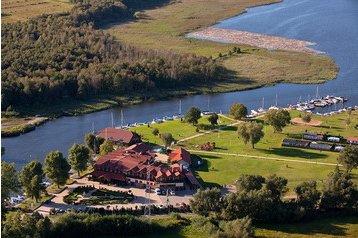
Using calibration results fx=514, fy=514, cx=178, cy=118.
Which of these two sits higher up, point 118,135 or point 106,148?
point 118,135

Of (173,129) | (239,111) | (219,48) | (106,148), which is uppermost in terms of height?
(219,48)

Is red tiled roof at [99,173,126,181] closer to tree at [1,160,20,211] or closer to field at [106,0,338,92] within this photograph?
tree at [1,160,20,211]

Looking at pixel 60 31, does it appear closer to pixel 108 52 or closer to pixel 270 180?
pixel 108 52

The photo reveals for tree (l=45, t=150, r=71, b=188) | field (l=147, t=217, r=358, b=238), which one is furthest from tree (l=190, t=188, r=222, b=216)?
tree (l=45, t=150, r=71, b=188)

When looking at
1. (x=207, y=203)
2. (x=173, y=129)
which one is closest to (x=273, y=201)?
(x=207, y=203)

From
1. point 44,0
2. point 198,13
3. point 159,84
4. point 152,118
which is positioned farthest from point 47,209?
point 198,13

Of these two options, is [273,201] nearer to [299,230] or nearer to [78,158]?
[299,230]

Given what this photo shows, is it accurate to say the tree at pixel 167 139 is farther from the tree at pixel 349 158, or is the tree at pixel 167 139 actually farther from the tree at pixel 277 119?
the tree at pixel 349 158

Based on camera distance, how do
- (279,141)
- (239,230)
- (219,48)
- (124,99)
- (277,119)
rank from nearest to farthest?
(239,230), (279,141), (277,119), (124,99), (219,48)
